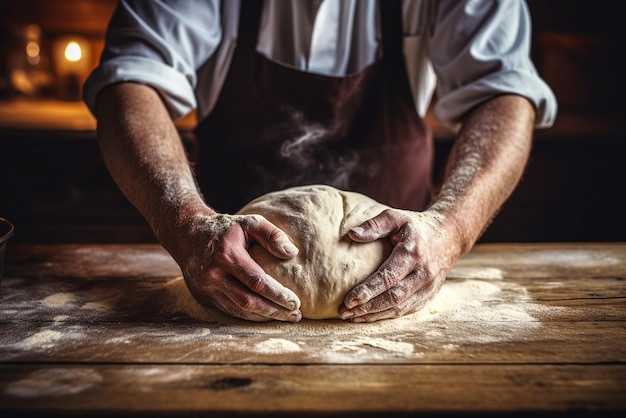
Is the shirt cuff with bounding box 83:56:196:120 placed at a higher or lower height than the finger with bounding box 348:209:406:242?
higher

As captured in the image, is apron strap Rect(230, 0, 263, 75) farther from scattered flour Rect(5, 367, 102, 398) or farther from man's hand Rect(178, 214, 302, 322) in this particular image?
scattered flour Rect(5, 367, 102, 398)

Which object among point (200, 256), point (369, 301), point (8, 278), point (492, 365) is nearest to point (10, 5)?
point (8, 278)

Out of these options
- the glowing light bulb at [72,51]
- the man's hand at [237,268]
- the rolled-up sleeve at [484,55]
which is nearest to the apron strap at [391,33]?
the rolled-up sleeve at [484,55]

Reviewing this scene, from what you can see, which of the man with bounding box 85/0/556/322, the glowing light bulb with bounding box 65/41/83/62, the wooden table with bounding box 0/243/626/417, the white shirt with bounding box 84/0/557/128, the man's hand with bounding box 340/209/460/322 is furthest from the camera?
the glowing light bulb with bounding box 65/41/83/62

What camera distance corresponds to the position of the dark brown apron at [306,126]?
166 cm

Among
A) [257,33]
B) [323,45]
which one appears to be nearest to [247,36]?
[257,33]

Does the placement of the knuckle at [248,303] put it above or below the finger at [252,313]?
above

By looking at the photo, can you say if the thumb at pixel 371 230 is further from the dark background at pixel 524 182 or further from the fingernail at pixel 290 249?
the dark background at pixel 524 182

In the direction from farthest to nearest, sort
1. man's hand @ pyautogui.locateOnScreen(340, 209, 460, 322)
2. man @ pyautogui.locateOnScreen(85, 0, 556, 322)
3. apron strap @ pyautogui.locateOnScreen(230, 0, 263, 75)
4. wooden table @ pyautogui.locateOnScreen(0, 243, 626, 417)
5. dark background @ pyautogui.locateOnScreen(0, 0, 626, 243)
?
1. dark background @ pyautogui.locateOnScreen(0, 0, 626, 243)
2. apron strap @ pyautogui.locateOnScreen(230, 0, 263, 75)
3. man @ pyautogui.locateOnScreen(85, 0, 556, 322)
4. man's hand @ pyautogui.locateOnScreen(340, 209, 460, 322)
5. wooden table @ pyautogui.locateOnScreen(0, 243, 626, 417)

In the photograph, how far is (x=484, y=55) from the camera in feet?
5.30

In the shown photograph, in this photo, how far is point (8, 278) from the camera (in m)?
1.38

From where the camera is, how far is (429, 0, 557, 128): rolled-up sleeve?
1.60 metres

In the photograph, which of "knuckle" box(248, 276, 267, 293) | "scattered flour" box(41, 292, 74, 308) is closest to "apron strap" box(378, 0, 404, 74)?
"knuckle" box(248, 276, 267, 293)

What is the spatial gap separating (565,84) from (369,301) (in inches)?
119
